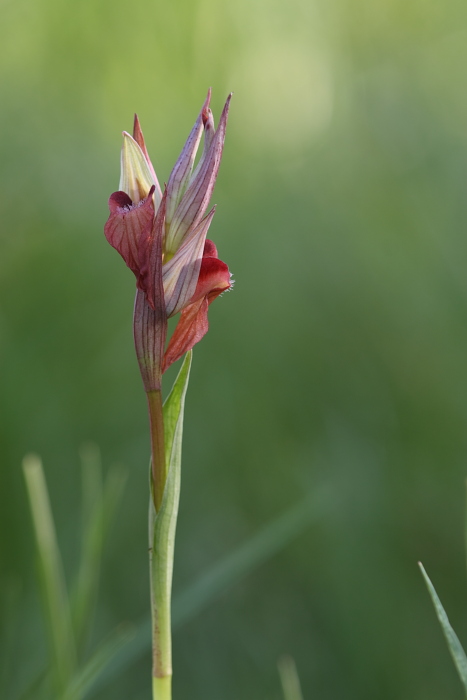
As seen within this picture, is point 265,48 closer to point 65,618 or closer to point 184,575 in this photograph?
point 184,575

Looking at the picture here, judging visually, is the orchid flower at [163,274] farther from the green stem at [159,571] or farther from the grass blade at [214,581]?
the grass blade at [214,581]

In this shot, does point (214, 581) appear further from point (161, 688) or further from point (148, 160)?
point (148, 160)

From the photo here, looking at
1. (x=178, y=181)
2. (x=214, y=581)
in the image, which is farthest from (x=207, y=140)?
(x=214, y=581)

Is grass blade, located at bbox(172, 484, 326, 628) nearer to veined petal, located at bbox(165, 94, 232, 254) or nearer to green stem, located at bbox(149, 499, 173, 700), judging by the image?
green stem, located at bbox(149, 499, 173, 700)

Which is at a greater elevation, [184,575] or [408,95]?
[408,95]

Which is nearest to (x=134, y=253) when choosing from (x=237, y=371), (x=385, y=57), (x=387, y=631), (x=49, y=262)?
(x=387, y=631)
